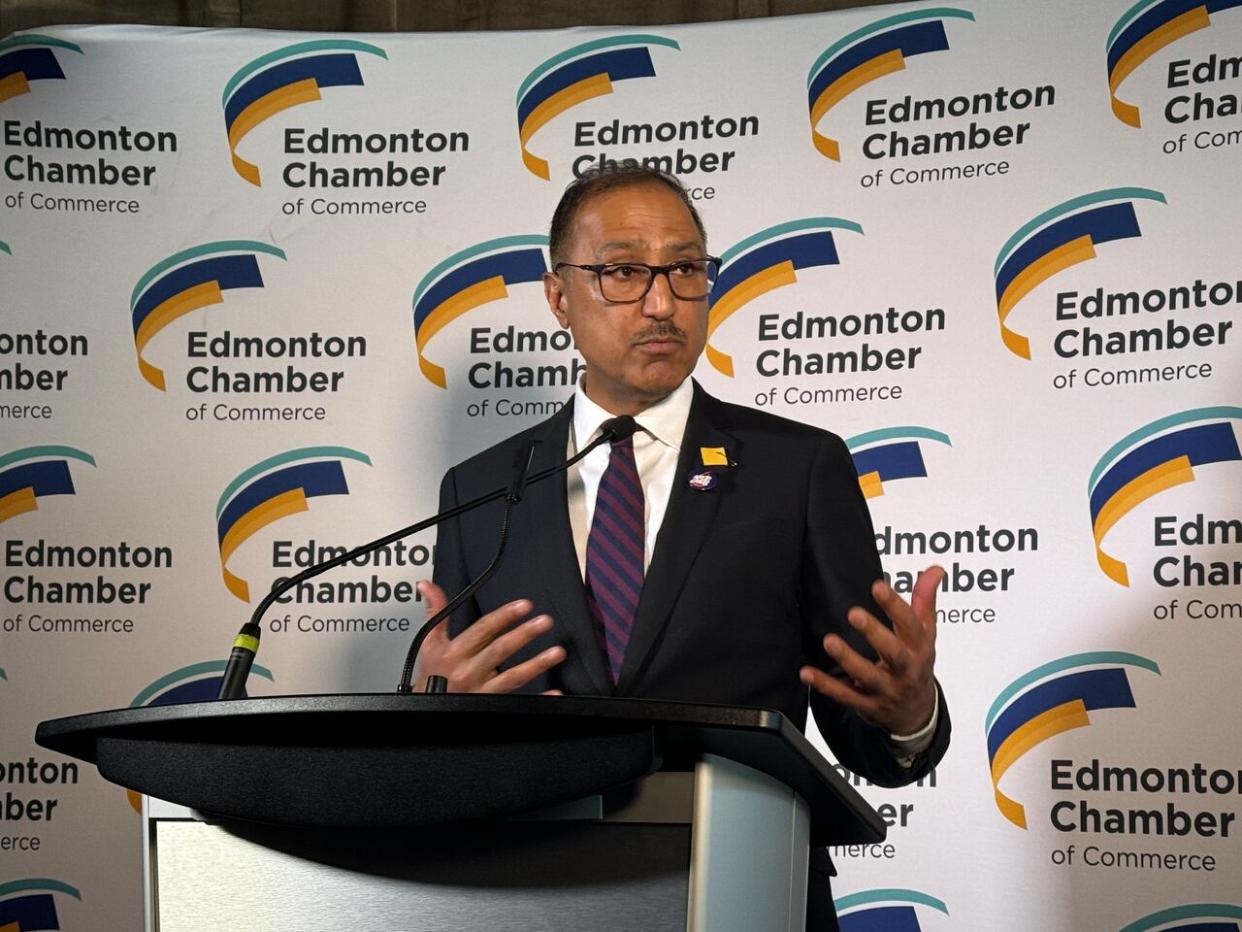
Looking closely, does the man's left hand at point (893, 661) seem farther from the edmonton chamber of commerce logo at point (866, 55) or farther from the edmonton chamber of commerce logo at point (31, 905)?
the edmonton chamber of commerce logo at point (31, 905)

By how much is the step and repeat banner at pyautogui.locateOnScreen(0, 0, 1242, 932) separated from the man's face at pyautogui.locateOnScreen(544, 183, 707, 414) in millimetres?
1213

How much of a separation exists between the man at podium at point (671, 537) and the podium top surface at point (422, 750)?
47 cm

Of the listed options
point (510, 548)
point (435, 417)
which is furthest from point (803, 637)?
point (435, 417)

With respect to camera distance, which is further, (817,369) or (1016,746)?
(817,369)

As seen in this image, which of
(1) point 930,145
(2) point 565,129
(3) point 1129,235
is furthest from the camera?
(2) point 565,129

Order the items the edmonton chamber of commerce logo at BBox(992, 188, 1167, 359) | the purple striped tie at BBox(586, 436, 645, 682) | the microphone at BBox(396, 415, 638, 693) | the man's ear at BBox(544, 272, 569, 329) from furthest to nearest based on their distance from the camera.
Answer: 1. the edmonton chamber of commerce logo at BBox(992, 188, 1167, 359)
2. the man's ear at BBox(544, 272, 569, 329)
3. the purple striped tie at BBox(586, 436, 645, 682)
4. the microphone at BBox(396, 415, 638, 693)

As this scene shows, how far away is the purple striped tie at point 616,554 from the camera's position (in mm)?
1997

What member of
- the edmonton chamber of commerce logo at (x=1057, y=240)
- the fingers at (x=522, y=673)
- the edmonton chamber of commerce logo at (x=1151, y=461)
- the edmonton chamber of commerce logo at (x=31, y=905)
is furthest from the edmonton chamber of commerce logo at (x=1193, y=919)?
the edmonton chamber of commerce logo at (x=31, y=905)

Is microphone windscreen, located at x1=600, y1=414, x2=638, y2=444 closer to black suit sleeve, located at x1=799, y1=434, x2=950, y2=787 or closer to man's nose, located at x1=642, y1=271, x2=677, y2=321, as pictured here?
black suit sleeve, located at x1=799, y1=434, x2=950, y2=787

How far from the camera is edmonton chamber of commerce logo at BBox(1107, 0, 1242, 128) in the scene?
11.0ft

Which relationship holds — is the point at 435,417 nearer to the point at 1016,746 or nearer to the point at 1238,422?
the point at 1016,746

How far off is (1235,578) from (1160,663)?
0.82 ft

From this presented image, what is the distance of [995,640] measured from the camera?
10.7ft

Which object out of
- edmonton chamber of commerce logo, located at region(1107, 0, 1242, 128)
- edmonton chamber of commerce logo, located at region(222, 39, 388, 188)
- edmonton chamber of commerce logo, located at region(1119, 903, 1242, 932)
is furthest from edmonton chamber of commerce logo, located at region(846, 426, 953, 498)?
edmonton chamber of commerce logo, located at region(222, 39, 388, 188)
